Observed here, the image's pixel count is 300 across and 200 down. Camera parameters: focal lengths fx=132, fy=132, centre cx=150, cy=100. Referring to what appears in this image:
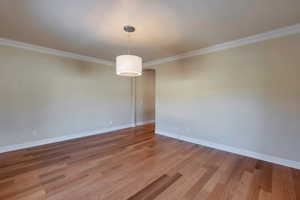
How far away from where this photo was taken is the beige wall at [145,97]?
5.82m

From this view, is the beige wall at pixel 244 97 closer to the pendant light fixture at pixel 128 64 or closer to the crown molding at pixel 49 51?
the pendant light fixture at pixel 128 64

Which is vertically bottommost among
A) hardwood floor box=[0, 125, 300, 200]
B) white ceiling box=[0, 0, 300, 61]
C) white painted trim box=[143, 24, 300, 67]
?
hardwood floor box=[0, 125, 300, 200]

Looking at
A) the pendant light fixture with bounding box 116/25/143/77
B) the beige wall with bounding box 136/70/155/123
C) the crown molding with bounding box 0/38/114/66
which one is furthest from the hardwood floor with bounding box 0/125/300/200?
the beige wall with bounding box 136/70/155/123

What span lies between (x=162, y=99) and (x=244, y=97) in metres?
2.29

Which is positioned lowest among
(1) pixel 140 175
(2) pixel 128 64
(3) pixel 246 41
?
(1) pixel 140 175

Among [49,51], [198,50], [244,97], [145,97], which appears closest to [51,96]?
[49,51]

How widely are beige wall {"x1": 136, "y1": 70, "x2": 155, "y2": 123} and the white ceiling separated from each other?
281cm

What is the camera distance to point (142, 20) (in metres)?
2.19

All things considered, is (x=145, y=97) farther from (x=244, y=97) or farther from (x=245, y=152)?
(x=245, y=152)

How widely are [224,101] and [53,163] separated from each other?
384cm

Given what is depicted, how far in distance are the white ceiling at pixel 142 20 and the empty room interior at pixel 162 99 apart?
0.07 feet

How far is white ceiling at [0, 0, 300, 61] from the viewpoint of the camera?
1.83 meters

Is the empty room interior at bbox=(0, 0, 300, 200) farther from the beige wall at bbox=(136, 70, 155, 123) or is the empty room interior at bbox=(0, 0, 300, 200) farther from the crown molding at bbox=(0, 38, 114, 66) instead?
the beige wall at bbox=(136, 70, 155, 123)

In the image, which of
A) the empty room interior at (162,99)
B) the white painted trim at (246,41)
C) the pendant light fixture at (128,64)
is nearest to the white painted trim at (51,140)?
the empty room interior at (162,99)
